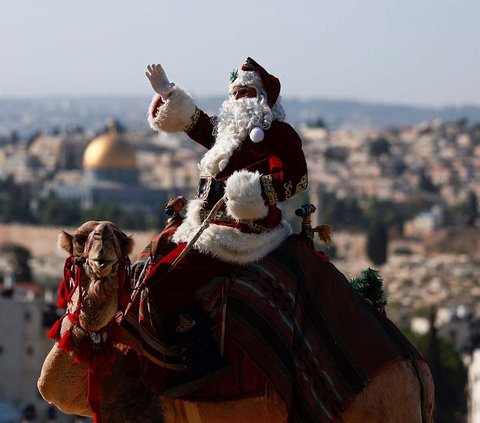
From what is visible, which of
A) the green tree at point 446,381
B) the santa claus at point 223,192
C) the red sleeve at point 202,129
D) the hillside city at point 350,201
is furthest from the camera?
the hillside city at point 350,201

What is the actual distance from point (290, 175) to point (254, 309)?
44cm

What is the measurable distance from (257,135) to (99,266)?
84cm

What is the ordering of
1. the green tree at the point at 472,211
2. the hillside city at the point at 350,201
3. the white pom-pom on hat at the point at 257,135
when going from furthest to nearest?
the green tree at the point at 472,211
the hillside city at the point at 350,201
the white pom-pom on hat at the point at 257,135

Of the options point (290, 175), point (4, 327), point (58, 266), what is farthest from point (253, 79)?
point (58, 266)

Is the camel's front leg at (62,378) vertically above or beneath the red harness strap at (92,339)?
beneath

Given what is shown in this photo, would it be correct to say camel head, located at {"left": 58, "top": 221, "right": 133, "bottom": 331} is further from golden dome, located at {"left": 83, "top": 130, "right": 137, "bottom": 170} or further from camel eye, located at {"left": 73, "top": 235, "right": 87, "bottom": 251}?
golden dome, located at {"left": 83, "top": 130, "right": 137, "bottom": 170}

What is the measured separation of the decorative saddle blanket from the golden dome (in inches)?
3632

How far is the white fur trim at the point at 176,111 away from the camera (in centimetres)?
698

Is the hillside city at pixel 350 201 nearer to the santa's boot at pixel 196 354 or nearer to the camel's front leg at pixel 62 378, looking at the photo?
the santa's boot at pixel 196 354

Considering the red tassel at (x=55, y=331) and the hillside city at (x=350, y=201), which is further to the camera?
the hillside city at (x=350, y=201)

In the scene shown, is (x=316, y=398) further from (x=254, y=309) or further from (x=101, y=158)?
(x=101, y=158)

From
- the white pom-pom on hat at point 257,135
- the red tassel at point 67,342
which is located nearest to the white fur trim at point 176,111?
the white pom-pom on hat at point 257,135

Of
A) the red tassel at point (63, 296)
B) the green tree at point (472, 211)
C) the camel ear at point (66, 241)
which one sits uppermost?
the camel ear at point (66, 241)

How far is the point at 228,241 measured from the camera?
6664mm
